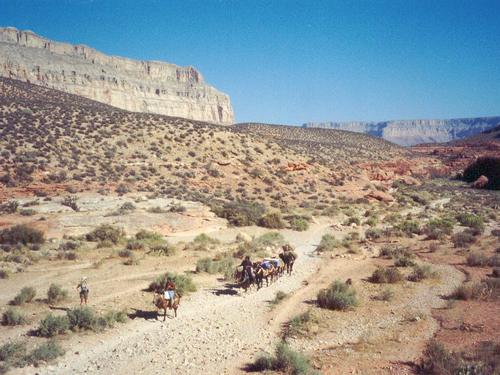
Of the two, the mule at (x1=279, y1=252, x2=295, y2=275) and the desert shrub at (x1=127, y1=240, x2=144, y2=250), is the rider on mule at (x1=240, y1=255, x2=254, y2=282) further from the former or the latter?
the desert shrub at (x1=127, y1=240, x2=144, y2=250)

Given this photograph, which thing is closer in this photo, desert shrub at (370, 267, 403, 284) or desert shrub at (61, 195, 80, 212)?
desert shrub at (370, 267, 403, 284)

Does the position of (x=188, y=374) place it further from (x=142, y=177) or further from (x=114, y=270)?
(x=142, y=177)

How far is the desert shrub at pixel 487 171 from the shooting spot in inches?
2277

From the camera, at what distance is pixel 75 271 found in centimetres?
1609

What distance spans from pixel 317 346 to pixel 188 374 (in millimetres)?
3300

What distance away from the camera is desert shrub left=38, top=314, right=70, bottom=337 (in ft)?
31.7

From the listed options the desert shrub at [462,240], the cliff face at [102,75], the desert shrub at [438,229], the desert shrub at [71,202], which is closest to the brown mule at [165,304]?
the desert shrub at [71,202]

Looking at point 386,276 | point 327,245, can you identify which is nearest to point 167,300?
point 386,276

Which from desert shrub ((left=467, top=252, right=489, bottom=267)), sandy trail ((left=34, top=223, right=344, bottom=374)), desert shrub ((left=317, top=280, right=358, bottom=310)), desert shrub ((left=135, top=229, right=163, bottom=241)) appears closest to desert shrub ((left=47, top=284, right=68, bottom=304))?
sandy trail ((left=34, top=223, right=344, bottom=374))

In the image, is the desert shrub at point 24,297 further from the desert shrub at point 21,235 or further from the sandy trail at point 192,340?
the desert shrub at point 21,235

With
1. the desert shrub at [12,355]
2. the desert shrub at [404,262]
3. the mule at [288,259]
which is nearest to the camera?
the desert shrub at [12,355]

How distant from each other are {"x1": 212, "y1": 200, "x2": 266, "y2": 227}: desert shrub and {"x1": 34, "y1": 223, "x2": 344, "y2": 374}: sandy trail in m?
14.0

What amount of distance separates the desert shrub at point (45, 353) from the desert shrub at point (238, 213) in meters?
19.0

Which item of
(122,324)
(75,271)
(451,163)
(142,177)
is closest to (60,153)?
(142,177)
